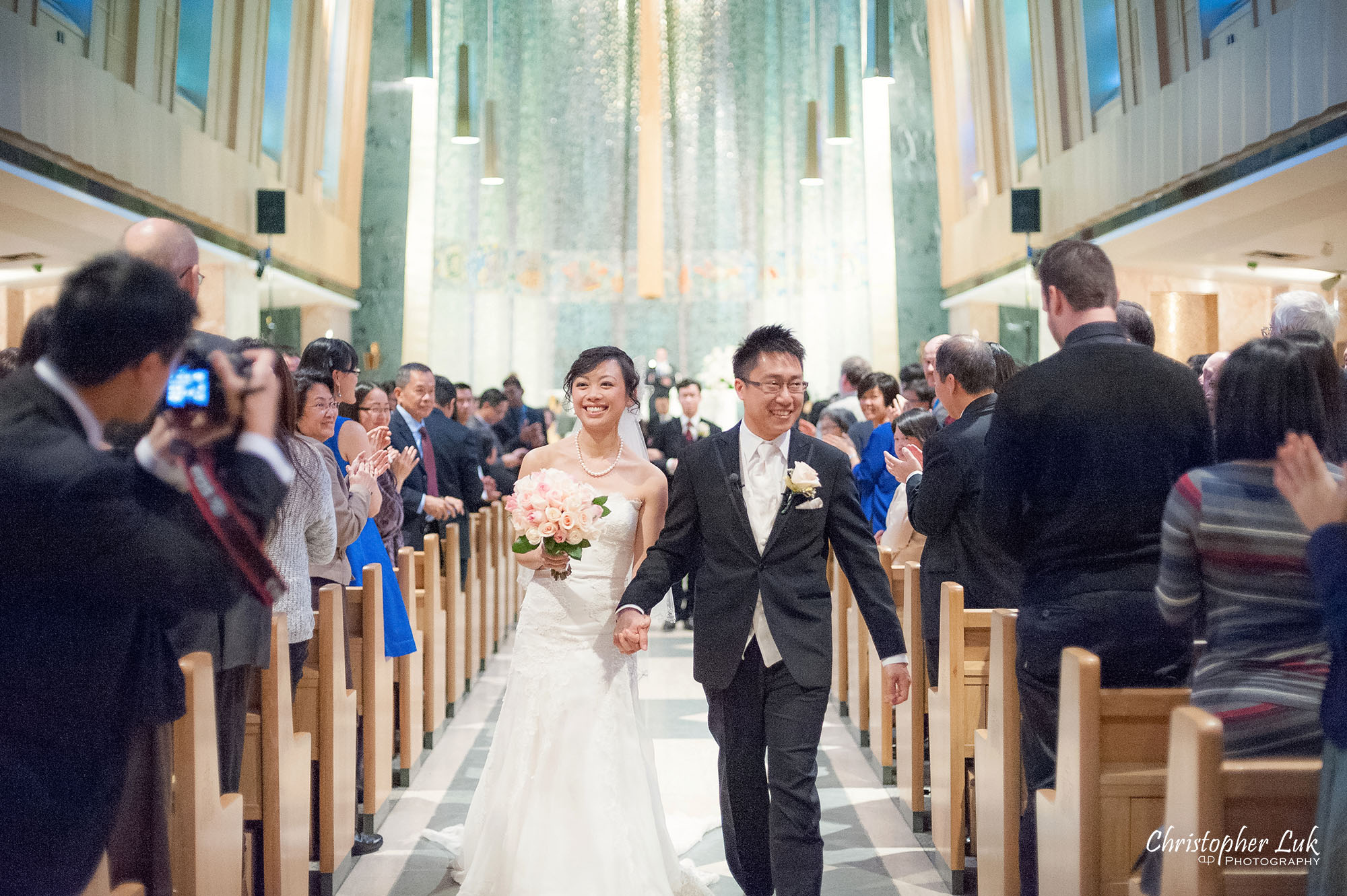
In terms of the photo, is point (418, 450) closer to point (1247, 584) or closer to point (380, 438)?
point (380, 438)

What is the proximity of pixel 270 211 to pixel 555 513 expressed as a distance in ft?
25.6

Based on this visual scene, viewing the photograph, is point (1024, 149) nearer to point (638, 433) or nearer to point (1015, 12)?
point (1015, 12)

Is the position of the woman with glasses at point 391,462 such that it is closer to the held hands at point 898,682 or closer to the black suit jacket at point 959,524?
the black suit jacket at point 959,524

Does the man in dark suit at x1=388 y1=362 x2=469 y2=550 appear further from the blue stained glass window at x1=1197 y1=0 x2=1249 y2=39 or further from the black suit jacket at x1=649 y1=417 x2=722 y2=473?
the blue stained glass window at x1=1197 y1=0 x2=1249 y2=39

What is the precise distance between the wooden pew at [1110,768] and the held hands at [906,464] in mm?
2099

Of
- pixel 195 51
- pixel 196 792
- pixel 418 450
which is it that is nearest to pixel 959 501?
pixel 196 792

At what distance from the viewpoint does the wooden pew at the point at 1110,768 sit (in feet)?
7.19

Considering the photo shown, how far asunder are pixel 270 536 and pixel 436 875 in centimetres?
141

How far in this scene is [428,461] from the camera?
6445 mm

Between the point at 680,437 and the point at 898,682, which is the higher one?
the point at 680,437

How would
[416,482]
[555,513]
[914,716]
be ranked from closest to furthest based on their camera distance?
[555,513] → [914,716] → [416,482]

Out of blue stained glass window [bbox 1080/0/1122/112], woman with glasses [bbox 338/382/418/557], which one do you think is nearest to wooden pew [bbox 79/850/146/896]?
woman with glasses [bbox 338/382/418/557]

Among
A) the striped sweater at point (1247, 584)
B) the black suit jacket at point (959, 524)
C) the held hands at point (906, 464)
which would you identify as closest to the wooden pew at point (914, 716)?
the black suit jacket at point (959, 524)

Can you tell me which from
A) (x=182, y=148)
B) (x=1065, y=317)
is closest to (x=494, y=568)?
(x=182, y=148)
